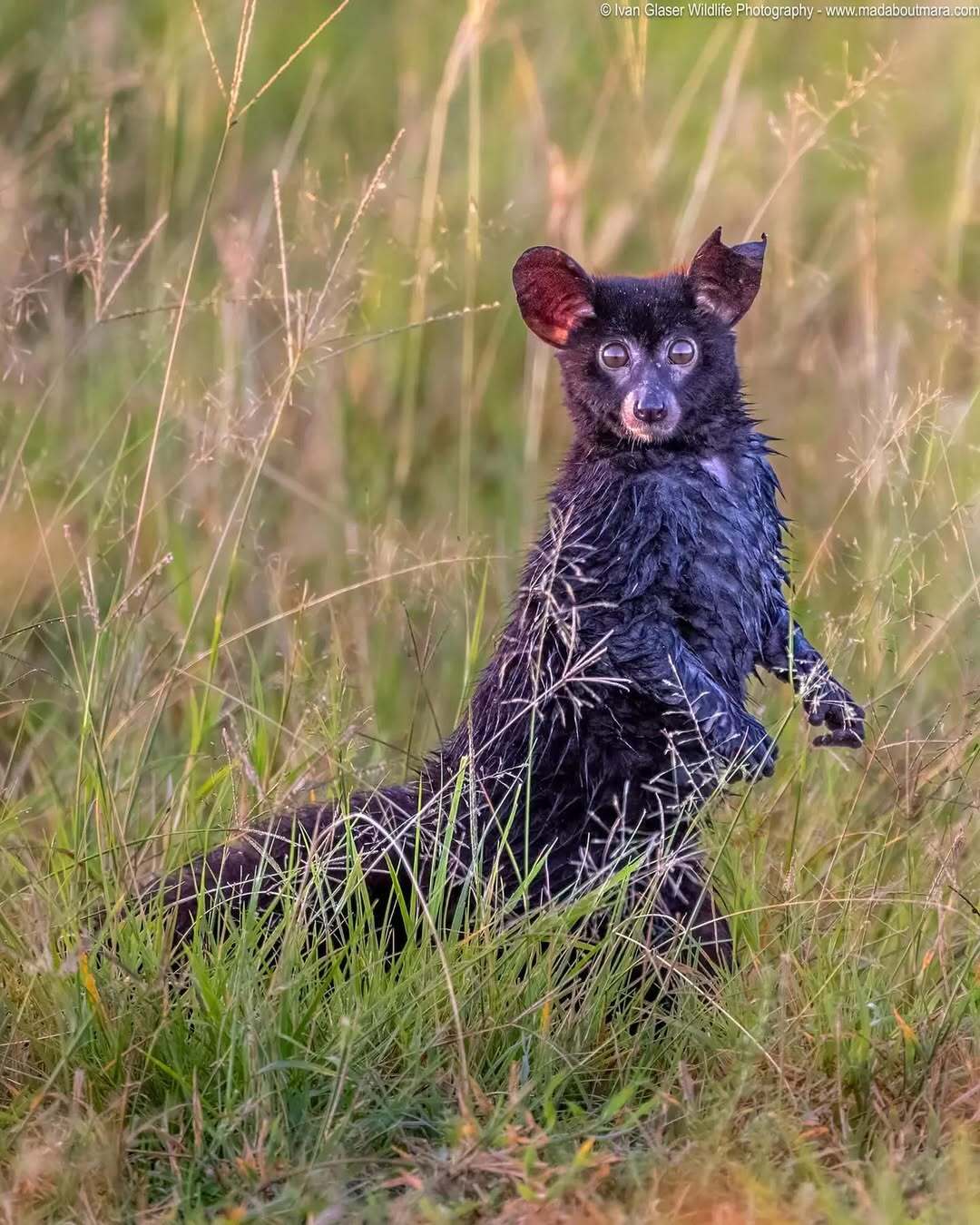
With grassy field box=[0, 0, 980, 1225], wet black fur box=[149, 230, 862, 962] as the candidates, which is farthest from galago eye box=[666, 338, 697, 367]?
grassy field box=[0, 0, 980, 1225]

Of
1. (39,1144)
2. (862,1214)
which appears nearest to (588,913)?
(862,1214)

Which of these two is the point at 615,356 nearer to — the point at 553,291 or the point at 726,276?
the point at 553,291

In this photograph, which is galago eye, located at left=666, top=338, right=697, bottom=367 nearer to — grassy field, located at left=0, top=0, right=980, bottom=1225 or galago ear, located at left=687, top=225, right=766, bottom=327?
galago ear, located at left=687, top=225, right=766, bottom=327

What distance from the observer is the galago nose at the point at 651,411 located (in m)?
4.34

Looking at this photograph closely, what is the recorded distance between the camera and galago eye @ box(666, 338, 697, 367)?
14.8ft

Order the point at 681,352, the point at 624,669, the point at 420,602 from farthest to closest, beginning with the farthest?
1. the point at 420,602
2. the point at 681,352
3. the point at 624,669

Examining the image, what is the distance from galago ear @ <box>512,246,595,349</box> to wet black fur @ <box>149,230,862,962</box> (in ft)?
0.14

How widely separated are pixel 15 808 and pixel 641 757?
1490 millimetres

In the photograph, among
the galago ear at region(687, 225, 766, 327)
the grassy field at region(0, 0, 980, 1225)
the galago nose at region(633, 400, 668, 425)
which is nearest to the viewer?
the grassy field at region(0, 0, 980, 1225)

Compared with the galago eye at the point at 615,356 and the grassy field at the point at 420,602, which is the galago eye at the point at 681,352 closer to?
the galago eye at the point at 615,356

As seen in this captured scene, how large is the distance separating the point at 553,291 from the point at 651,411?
479mm

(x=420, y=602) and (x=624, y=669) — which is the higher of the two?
(x=624, y=669)

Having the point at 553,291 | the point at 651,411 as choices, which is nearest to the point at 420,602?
the point at 553,291

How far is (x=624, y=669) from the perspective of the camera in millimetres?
4270
